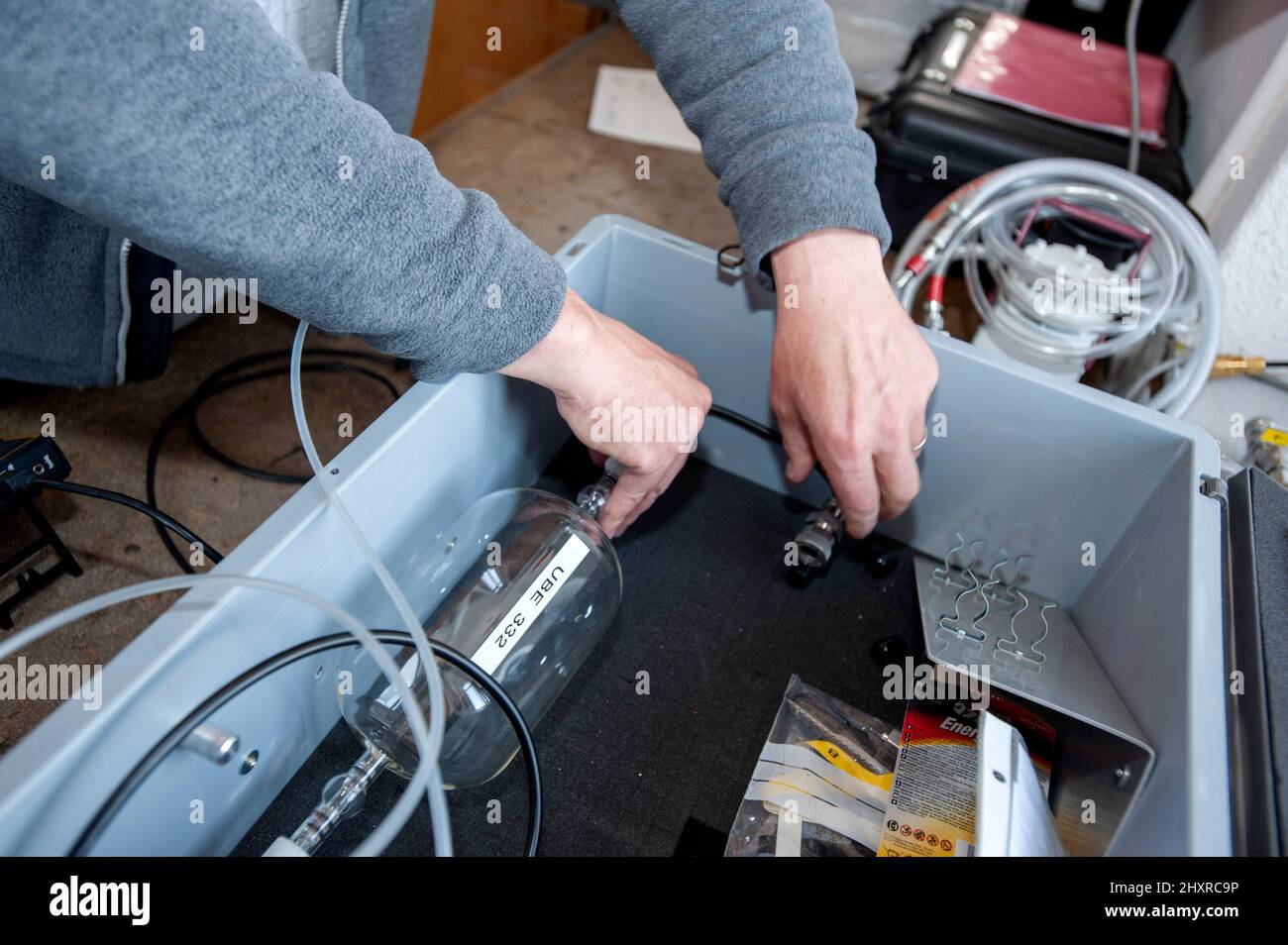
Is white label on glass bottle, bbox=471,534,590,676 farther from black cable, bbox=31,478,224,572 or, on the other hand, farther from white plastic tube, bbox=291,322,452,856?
black cable, bbox=31,478,224,572

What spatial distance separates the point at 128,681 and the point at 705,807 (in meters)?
0.37

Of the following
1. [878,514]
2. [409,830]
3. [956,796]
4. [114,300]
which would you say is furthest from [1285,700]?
[114,300]

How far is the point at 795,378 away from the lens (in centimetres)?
63

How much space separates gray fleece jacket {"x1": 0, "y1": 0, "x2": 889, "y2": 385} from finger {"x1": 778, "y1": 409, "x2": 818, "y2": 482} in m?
0.13

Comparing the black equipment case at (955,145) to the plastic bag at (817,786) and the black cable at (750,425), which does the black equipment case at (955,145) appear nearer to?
the black cable at (750,425)

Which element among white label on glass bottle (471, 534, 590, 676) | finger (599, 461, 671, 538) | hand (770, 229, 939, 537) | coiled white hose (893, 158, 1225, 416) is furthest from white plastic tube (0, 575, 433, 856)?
coiled white hose (893, 158, 1225, 416)

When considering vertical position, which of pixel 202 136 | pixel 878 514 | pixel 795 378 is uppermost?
pixel 202 136

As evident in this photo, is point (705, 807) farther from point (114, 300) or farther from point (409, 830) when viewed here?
point (114, 300)

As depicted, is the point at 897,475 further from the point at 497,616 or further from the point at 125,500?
the point at 125,500

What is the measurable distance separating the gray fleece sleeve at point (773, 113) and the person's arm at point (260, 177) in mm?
201

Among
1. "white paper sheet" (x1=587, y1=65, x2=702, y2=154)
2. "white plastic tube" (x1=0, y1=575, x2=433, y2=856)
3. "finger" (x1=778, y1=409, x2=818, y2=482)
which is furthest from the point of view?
"white paper sheet" (x1=587, y1=65, x2=702, y2=154)

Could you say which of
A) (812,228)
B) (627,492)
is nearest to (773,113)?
(812,228)

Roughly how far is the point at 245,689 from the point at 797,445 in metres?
0.43

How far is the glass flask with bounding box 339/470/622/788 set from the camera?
0.56m
